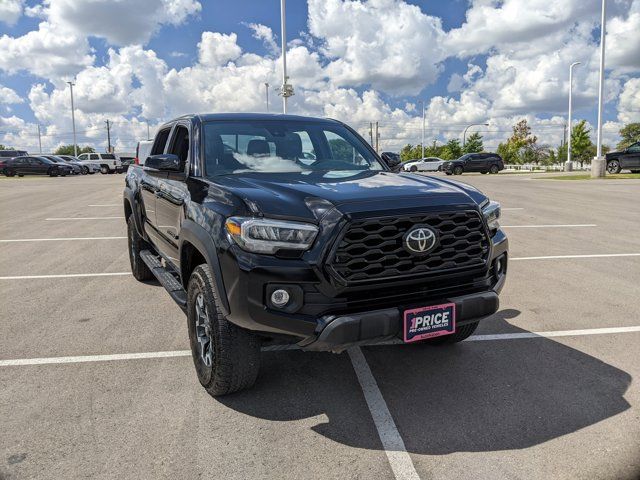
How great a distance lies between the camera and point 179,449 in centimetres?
275

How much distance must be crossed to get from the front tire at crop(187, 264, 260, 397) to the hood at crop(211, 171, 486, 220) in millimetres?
582

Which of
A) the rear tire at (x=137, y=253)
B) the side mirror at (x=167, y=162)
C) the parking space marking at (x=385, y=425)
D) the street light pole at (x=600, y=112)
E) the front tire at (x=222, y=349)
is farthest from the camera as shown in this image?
the street light pole at (x=600, y=112)

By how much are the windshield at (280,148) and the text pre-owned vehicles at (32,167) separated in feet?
138

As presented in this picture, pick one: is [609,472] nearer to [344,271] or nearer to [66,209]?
[344,271]

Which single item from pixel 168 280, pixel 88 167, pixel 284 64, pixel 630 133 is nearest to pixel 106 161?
pixel 88 167

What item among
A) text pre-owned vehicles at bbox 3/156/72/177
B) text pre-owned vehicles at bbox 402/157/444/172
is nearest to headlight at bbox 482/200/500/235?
text pre-owned vehicles at bbox 3/156/72/177

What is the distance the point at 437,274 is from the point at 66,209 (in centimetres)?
1401

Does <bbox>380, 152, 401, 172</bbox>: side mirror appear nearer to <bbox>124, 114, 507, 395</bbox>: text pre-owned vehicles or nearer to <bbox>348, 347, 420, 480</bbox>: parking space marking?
<bbox>124, 114, 507, 395</bbox>: text pre-owned vehicles

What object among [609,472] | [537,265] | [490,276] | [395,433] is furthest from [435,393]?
[537,265]

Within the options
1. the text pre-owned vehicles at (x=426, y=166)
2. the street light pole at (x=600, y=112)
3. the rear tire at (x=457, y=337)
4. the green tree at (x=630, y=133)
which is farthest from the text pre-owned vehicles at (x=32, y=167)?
the green tree at (x=630, y=133)

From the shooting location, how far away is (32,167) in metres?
40.9

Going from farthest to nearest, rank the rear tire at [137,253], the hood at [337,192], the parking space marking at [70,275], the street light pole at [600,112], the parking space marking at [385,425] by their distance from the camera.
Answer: the street light pole at [600,112] < the parking space marking at [70,275] < the rear tire at [137,253] < the hood at [337,192] < the parking space marking at [385,425]

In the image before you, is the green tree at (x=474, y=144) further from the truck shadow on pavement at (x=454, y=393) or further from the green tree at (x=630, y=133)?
the truck shadow on pavement at (x=454, y=393)

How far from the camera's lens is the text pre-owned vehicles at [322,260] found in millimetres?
2783
